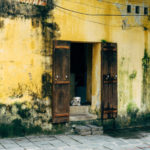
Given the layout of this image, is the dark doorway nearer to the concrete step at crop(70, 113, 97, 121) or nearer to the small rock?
the concrete step at crop(70, 113, 97, 121)

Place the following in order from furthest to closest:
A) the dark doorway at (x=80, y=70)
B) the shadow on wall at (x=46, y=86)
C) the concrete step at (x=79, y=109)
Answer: the dark doorway at (x=80, y=70), the concrete step at (x=79, y=109), the shadow on wall at (x=46, y=86)

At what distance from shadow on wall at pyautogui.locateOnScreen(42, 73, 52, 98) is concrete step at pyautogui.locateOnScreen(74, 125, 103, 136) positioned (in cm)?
130

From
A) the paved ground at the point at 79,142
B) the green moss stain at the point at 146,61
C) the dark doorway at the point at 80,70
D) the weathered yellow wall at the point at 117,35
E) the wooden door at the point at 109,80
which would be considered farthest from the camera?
the dark doorway at the point at 80,70

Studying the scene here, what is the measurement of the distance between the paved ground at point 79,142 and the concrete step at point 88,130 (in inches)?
6.5

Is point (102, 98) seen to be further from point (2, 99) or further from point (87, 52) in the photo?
point (2, 99)

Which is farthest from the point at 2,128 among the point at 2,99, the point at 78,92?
the point at 78,92

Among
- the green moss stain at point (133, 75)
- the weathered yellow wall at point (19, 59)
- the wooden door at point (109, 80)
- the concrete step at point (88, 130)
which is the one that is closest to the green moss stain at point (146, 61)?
the green moss stain at point (133, 75)

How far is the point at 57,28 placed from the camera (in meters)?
9.10

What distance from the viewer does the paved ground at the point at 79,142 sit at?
26.0ft

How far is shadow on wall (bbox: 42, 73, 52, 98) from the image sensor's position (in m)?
8.92

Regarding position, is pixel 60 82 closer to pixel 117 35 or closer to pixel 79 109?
pixel 79 109

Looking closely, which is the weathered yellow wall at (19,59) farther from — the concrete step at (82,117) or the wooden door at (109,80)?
the wooden door at (109,80)

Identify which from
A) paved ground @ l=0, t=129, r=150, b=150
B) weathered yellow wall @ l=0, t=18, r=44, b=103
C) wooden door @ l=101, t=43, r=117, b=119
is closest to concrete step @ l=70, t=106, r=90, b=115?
wooden door @ l=101, t=43, r=117, b=119

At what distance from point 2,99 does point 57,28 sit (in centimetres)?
244
